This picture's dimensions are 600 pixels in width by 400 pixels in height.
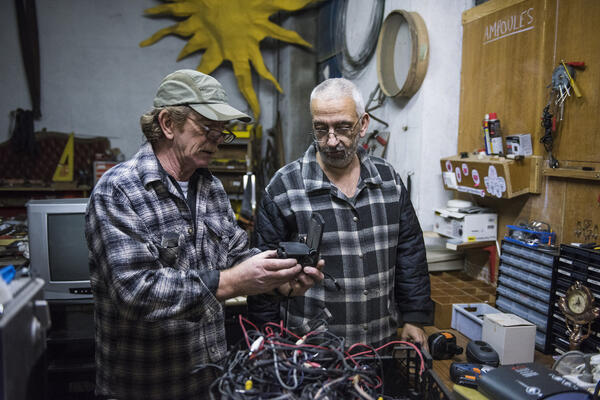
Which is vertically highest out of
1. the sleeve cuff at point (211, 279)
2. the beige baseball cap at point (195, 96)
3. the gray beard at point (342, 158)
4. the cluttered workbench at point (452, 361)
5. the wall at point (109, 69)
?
the wall at point (109, 69)

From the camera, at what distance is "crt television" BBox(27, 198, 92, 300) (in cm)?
226

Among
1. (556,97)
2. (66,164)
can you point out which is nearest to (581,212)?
(556,97)

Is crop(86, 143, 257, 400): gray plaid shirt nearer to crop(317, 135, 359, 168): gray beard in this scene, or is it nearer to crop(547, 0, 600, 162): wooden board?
crop(317, 135, 359, 168): gray beard

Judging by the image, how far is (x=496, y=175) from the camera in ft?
7.09

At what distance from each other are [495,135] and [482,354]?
4.02 feet

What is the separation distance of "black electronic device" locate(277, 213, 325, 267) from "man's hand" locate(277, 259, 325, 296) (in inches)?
1.7

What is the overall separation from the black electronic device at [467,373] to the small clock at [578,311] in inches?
15.1

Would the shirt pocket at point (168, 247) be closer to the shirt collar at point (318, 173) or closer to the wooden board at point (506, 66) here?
the shirt collar at point (318, 173)

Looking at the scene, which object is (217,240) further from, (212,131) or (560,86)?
(560,86)

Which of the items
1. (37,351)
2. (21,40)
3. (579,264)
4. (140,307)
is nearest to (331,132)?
(140,307)

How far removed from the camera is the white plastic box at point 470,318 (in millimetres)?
1865

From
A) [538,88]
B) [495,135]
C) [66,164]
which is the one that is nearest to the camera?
[538,88]

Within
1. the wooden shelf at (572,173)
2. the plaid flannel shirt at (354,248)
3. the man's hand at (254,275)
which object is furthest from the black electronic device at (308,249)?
the wooden shelf at (572,173)

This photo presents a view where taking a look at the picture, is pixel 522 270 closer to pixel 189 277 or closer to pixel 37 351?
pixel 189 277
